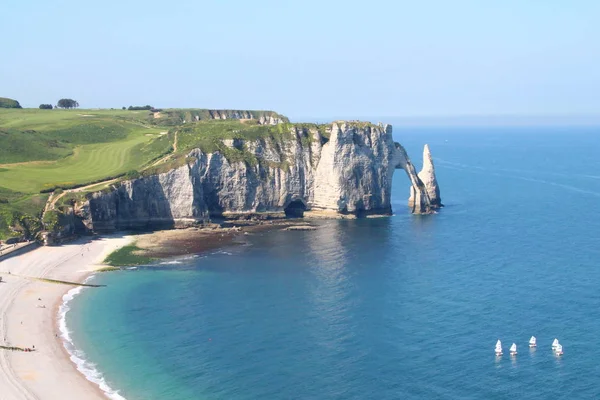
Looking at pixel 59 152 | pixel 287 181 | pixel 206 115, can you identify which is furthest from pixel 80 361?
pixel 206 115

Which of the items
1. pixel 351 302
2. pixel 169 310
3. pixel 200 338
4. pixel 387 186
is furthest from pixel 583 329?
pixel 387 186

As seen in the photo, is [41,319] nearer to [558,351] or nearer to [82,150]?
[558,351]

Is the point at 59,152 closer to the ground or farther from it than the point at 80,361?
farther from it

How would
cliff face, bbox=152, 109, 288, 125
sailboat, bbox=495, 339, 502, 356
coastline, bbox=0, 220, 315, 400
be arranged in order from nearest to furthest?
coastline, bbox=0, 220, 315, 400 < sailboat, bbox=495, 339, 502, 356 < cliff face, bbox=152, 109, 288, 125

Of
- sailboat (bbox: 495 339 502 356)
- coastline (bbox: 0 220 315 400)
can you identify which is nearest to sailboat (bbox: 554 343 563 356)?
sailboat (bbox: 495 339 502 356)

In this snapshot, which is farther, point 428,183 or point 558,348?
point 428,183

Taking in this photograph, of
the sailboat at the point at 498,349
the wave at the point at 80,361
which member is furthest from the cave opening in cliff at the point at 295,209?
the sailboat at the point at 498,349

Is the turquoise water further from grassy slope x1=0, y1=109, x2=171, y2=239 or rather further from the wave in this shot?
grassy slope x1=0, y1=109, x2=171, y2=239

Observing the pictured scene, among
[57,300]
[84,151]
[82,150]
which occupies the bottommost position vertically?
[57,300]
